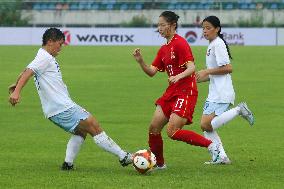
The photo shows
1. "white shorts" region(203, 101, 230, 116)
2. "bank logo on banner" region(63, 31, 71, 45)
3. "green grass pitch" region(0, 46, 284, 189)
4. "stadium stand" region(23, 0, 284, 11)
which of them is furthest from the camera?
"stadium stand" region(23, 0, 284, 11)

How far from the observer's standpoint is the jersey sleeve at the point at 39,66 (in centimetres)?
1042

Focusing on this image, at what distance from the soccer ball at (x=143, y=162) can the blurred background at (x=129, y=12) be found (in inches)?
2338

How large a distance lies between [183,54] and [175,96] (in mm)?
542

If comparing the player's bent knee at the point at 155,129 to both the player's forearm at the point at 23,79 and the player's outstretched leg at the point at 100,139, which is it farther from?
the player's forearm at the point at 23,79

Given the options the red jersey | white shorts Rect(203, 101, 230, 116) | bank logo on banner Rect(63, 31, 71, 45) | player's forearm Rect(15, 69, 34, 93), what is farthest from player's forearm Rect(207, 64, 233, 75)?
bank logo on banner Rect(63, 31, 71, 45)

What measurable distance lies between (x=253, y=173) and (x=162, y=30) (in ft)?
6.86

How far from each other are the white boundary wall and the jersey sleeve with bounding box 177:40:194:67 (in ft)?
159

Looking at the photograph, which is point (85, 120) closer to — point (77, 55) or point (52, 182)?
point (52, 182)

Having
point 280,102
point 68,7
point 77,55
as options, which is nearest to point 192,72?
point 280,102

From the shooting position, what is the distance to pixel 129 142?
553 inches

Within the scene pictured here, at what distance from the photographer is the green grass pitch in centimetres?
993

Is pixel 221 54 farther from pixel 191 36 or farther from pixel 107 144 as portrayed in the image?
pixel 191 36

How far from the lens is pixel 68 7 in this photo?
→ 7362 cm

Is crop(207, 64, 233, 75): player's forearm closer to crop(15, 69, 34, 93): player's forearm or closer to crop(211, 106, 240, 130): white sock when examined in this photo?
crop(211, 106, 240, 130): white sock
